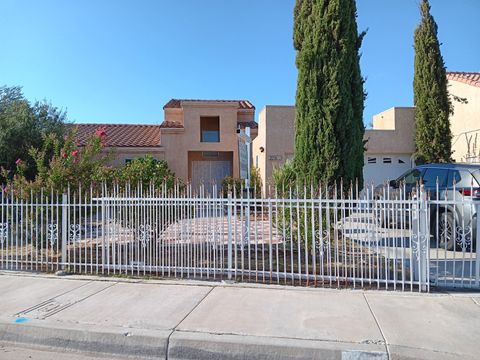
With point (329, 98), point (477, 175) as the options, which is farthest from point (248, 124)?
point (477, 175)

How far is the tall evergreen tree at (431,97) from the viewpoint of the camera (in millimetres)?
14828

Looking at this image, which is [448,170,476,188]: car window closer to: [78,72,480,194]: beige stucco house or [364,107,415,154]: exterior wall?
[78,72,480,194]: beige stucco house

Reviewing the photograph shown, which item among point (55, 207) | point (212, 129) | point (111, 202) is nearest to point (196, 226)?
point (111, 202)

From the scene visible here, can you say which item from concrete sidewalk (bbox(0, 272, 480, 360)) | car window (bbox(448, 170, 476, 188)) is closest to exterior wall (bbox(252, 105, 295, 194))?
car window (bbox(448, 170, 476, 188))

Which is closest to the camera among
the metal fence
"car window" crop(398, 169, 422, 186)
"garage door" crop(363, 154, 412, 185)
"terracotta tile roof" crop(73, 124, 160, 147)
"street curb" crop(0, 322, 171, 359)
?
"street curb" crop(0, 322, 171, 359)

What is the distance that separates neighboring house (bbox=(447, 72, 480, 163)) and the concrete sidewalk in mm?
10886

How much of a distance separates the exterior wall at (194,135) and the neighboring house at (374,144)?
291 cm

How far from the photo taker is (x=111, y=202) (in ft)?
23.0

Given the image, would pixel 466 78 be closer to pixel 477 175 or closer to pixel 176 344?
pixel 477 175

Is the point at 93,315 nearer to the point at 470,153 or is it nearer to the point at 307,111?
the point at 307,111

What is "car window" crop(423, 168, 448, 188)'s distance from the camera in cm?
813

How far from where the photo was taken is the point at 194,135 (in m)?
19.2

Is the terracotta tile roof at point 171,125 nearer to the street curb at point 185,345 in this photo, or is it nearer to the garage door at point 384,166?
the garage door at point 384,166

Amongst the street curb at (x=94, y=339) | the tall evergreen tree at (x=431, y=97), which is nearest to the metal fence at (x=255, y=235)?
the street curb at (x=94, y=339)
